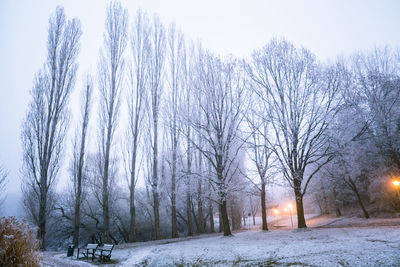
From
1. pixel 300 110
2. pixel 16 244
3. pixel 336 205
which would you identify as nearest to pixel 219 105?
pixel 300 110

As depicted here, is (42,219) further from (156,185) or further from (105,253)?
(156,185)

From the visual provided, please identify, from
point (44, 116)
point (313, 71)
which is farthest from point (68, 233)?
point (313, 71)

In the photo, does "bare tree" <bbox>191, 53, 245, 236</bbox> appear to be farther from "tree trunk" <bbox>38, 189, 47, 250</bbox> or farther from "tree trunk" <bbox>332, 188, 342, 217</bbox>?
"tree trunk" <bbox>332, 188, 342, 217</bbox>

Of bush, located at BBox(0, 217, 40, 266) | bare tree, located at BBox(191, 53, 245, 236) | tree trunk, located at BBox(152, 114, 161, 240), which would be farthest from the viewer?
tree trunk, located at BBox(152, 114, 161, 240)

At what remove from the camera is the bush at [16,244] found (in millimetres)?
5145

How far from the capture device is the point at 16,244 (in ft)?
17.6

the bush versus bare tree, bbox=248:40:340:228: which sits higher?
bare tree, bbox=248:40:340:228

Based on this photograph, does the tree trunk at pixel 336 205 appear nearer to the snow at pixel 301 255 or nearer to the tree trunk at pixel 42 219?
the snow at pixel 301 255

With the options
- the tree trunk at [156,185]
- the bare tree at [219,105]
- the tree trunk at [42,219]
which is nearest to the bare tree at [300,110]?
the bare tree at [219,105]

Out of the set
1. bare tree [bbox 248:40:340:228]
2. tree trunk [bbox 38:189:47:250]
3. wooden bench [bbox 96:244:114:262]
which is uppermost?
bare tree [bbox 248:40:340:228]

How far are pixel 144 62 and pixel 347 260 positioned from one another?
68.0 ft

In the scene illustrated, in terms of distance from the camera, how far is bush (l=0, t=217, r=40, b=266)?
5.14 m

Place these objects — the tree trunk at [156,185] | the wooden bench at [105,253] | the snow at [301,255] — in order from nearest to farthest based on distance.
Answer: the snow at [301,255]
the wooden bench at [105,253]
the tree trunk at [156,185]

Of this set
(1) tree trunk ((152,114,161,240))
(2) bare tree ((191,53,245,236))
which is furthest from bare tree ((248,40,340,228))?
(1) tree trunk ((152,114,161,240))
